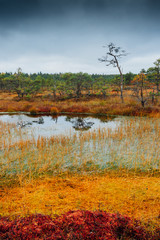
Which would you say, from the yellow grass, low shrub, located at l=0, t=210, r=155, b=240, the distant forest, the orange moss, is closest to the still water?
the yellow grass

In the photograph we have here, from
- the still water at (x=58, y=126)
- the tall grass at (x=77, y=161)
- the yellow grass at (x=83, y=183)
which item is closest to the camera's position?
the yellow grass at (x=83, y=183)

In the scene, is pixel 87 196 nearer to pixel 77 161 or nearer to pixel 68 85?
pixel 77 161

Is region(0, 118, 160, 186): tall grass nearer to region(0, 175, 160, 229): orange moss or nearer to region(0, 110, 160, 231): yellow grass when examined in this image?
region(0, 110, 160, 231): yellow grass

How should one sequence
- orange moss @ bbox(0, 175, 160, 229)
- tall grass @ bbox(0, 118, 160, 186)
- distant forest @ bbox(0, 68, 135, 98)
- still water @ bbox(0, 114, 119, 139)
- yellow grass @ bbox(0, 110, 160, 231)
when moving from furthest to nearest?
1. distant forest @ bbox(0, 68, 135, 98)
2. still water @ bbox(0, 114, 119, 139)
3. tall grass @ bbox(0, 118, 160, 186)
4. yellow grass @ bbox(0, 110, 160, 231)
5. orange moss @ bbox(0, 175, 160, 229)

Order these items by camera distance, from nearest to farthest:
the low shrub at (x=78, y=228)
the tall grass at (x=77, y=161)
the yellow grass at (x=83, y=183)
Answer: the low shrub at (x=78, y=228) < the yellow grass at (x=83, y=183) < the tall grass at (x=77, y=161)

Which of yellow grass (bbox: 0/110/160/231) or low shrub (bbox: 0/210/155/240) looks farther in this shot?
yellow grass (bbox: 0/110/160/231)

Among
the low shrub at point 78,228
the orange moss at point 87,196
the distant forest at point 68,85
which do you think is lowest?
the orange moss at point 87,196

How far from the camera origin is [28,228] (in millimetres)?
2699

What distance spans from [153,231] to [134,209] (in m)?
1.00

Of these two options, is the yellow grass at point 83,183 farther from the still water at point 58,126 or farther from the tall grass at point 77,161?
the still water at point 58,126

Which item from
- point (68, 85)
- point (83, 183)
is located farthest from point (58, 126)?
point (68, 85)

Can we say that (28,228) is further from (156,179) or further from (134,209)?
(156,179)

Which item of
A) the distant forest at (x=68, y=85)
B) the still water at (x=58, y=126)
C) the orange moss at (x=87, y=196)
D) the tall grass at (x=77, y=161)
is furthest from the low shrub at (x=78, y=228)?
the distant forest at (x=68, y=85)

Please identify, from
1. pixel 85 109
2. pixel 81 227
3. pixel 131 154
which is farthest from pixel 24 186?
pixel 85 109
